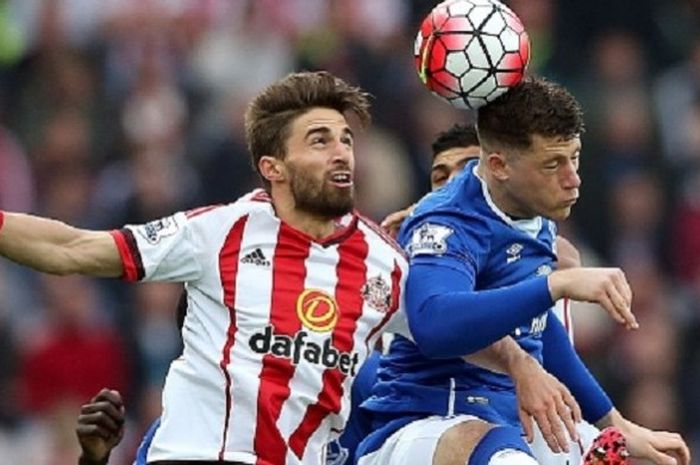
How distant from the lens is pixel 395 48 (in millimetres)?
14211

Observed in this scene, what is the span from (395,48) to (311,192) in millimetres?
6788

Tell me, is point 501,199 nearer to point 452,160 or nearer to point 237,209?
point 237,209

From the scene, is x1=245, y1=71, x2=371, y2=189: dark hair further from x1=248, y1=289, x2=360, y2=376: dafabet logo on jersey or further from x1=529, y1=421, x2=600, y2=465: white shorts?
x1=529, y1=421, x2=600, y2=465: white shorts

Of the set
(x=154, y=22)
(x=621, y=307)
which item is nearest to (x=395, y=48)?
(x=154, y=22)

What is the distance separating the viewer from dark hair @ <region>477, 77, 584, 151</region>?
7473mm

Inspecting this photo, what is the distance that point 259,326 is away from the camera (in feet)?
24.3

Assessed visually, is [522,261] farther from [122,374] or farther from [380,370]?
[122,374]

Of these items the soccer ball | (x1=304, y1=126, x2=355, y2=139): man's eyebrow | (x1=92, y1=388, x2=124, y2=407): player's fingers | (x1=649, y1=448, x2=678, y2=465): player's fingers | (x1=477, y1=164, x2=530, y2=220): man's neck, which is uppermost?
the soccer ball

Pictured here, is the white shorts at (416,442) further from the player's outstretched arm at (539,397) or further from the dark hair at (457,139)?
the dark hair at (457,139)

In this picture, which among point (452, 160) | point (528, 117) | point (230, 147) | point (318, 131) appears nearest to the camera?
point (528, 117)

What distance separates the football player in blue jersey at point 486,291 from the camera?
23.7 feet

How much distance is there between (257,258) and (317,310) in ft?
0.80

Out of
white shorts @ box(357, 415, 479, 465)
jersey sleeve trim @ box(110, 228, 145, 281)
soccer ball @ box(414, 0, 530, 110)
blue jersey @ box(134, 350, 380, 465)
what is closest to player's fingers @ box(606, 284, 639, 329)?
white shorts @ box(357, 415, 479, 465)

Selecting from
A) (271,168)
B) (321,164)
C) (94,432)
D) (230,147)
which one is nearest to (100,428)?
(94,432)
